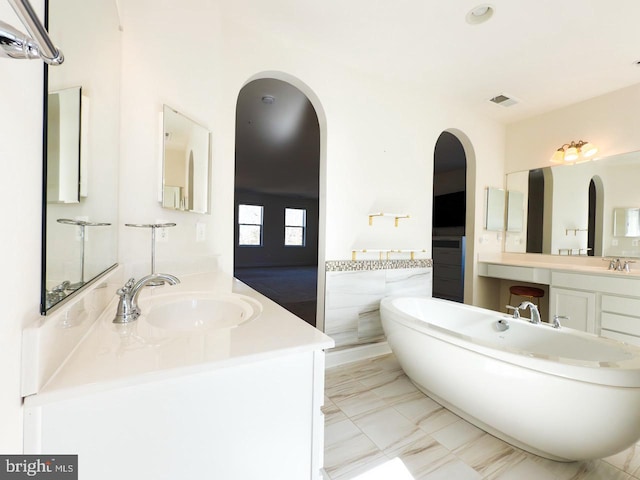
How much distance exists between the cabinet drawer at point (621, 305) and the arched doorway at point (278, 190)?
2875 millimetres

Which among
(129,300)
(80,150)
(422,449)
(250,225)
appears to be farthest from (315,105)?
(250,225)

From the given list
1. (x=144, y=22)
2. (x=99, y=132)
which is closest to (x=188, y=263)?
(x=99, y=132)

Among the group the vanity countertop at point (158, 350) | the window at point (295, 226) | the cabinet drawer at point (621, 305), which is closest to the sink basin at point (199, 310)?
the vanity countertop at point (158, 350)

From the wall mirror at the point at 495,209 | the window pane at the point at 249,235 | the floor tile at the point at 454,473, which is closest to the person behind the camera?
the floor tile at the point at 454,473

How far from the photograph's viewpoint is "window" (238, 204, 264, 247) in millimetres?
8828

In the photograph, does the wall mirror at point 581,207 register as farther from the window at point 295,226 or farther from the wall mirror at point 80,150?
the window at point 295,226

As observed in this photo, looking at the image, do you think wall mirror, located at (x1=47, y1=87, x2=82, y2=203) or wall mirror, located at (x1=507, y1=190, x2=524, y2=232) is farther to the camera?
wall mirror, located at (x1=507, y1=190, x2=524, y2=232)

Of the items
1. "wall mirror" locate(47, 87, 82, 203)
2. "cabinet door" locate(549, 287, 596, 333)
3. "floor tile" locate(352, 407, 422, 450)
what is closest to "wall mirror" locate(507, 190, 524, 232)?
"cabinet door" locate(549, 287, 596, 333)

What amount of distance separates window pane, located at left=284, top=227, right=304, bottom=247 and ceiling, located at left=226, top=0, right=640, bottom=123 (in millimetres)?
7298

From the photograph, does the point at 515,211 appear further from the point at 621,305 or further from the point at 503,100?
the point at 621,305

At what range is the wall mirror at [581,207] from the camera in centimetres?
275

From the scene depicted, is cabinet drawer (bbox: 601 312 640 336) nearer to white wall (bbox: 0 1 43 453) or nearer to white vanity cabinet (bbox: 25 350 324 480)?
white vanity cabinet (bbox: 25 350 324 480)

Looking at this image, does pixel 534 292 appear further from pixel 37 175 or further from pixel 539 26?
pixel 37 175

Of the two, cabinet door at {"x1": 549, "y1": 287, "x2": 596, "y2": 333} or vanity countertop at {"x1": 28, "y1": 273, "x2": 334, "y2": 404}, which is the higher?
vanity countertop at {"x1": 28, "y1": 273, "x2": 334, "y2": 404}
